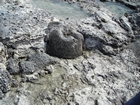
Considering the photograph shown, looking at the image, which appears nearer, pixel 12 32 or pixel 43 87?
pixel 43 87

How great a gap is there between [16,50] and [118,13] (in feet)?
13.8

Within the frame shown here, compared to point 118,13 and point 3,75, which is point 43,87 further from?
point 118,13

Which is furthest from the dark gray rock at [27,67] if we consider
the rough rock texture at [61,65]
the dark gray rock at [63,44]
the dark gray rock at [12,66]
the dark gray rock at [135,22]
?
the dark gray rock at [135,22]

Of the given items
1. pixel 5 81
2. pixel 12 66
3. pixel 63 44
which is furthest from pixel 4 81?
pixel 63 44

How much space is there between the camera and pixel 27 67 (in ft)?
13.6

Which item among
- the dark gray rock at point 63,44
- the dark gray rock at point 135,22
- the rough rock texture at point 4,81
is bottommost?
the rough rock texture at point 4,81

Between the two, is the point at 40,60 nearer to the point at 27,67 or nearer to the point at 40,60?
the point at 40,60

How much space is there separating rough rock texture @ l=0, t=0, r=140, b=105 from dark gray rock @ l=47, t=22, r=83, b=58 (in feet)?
0.37

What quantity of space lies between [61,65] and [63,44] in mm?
521

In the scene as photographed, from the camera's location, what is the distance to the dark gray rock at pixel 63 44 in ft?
15.3

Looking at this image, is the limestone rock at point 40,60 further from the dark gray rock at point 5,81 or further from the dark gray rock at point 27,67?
the dark gray rock at point 5,81

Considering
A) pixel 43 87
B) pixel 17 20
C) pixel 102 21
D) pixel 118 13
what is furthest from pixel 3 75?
pixel 118 13

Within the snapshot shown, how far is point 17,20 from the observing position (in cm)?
470

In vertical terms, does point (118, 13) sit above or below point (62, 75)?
above
